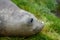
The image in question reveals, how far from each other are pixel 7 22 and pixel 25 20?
15.6 inches

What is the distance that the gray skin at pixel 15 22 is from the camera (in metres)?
5.46

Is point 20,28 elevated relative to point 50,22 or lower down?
lower down

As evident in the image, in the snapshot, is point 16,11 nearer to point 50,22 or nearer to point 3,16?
point 3,16

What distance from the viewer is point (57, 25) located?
733 centimetres

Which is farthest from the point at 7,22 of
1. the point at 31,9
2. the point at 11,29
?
the point at 31,9

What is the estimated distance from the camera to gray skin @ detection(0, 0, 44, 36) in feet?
17.9

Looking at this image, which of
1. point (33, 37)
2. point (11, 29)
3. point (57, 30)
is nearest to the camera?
point (11, 29)

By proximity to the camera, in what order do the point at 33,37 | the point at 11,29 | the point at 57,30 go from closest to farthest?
the point at 11,29, the point at 33,37, the point at 57,30

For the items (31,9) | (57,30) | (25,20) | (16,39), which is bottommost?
(16,39)

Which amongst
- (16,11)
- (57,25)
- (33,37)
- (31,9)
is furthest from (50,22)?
(16,11)

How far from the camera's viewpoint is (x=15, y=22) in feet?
18.0

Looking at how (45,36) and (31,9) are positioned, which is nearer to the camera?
(45,36)

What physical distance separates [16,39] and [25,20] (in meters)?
0.55

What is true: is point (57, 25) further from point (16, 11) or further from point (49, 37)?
point (16, 11)
